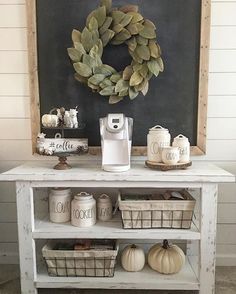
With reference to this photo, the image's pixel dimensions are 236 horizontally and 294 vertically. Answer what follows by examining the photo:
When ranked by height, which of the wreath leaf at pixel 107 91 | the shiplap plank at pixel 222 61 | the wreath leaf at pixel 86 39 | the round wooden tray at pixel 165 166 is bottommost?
the round wooden tray at pixel 165 166

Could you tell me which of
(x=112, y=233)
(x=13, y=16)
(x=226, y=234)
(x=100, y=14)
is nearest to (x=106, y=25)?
(x=100, y=14)

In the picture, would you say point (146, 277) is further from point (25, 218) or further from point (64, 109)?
point (64, 109)

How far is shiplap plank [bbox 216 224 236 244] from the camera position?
210 cm

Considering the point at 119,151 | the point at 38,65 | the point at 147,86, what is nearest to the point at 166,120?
the point at 147,86

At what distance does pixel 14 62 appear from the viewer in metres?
1.99

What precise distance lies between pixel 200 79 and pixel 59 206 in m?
1.10

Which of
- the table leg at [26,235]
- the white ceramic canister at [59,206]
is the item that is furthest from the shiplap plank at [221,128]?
the table leg at [26,235]

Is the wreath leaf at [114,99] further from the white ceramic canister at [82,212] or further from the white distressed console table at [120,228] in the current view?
the white ceramic canister at [82,212]

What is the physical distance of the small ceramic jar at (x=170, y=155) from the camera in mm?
1696

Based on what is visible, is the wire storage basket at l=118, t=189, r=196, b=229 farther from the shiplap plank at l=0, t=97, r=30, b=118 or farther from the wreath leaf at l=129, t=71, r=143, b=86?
the shiplap plank at l=0, t=97, r=30, b=118

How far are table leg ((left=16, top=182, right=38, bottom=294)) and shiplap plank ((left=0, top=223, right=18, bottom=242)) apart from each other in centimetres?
47

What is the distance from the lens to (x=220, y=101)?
6.52 feet

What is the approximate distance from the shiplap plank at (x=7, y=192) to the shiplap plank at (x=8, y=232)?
0.16m

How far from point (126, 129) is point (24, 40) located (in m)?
0.84
